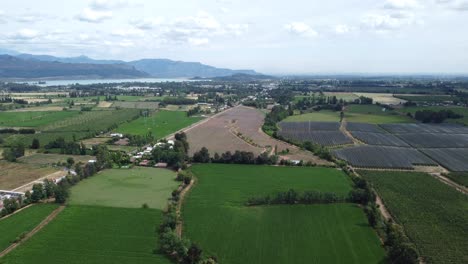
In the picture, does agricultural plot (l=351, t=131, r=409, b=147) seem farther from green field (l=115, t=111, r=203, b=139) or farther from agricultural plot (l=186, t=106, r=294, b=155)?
green field (l=115, t=111, r=203, b=139)

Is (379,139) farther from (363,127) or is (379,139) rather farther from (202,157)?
(202,157)

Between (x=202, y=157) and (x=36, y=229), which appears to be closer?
(x=36, y=229)

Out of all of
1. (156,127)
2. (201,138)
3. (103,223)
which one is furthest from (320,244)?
(156,127)

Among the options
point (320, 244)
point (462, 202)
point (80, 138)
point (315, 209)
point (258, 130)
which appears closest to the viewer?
point (320, 244)

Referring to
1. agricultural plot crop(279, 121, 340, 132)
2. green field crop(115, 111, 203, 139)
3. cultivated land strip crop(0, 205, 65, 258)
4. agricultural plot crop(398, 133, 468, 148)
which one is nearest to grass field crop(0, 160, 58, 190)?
cultivated land strip crop(0, 205, 65, 258)

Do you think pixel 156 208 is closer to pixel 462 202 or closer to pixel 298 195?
pixel 298 195

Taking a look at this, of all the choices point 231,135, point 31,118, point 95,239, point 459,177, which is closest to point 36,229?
point 95,239
